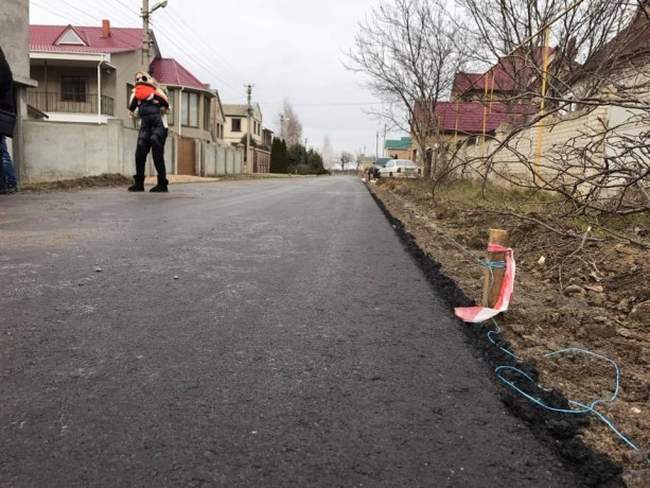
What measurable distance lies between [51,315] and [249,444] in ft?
6.37

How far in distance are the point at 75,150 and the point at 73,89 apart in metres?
15.7

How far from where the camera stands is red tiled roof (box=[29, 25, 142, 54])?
103 feet

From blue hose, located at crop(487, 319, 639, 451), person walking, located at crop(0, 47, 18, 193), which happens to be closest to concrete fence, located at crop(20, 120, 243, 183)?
person walking, located at crop(0, 47, 18, 193)

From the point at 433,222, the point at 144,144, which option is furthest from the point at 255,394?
the point at 144,144

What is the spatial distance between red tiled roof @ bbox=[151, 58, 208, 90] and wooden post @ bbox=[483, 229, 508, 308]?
38741mm

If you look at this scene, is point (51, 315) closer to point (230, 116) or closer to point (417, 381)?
point (417, 381)

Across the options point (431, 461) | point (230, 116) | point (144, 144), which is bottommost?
point (431, 461)

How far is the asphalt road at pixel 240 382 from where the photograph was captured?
1873 millimetres

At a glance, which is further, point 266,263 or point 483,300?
point 266,263

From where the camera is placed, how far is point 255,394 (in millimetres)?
2410

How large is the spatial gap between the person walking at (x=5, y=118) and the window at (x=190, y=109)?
3030 cm

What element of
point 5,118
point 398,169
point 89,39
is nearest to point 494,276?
point 5,118

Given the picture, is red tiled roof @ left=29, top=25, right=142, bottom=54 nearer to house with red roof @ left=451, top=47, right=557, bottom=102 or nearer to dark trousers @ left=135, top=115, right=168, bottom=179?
dark trousers @ left=135, top=115, right=168, bottom=179

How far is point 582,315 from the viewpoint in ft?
12.1
